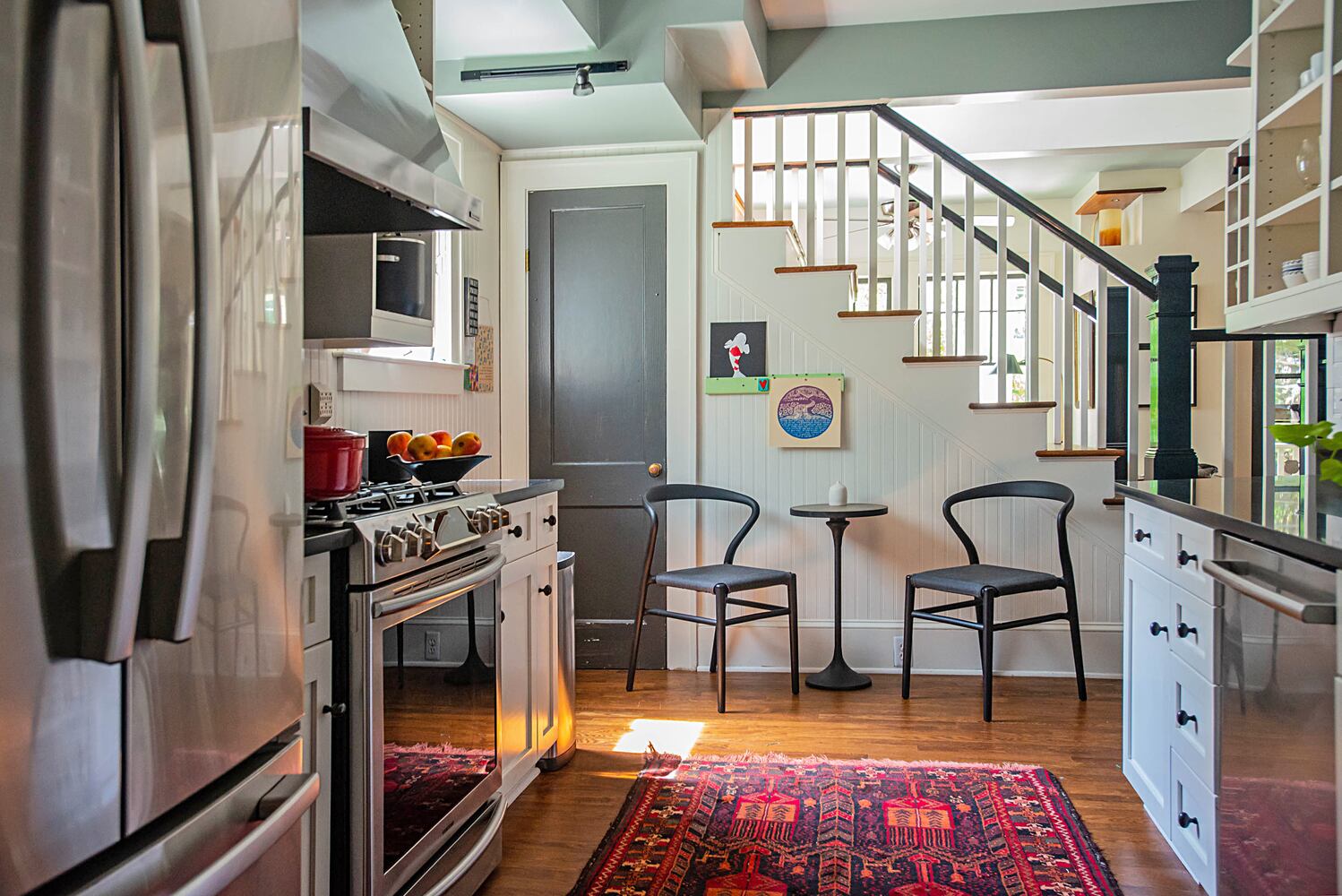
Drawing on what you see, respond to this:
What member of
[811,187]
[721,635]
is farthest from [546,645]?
[811,187]

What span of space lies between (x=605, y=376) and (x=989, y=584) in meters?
1.92

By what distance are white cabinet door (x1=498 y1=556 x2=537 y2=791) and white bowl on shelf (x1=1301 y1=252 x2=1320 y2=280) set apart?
2.36 metres

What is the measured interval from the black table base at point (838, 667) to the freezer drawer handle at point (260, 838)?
10.5ft

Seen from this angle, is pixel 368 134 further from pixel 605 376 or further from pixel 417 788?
pixel 605 376

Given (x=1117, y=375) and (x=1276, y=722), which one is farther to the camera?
(x=1117, y=375)

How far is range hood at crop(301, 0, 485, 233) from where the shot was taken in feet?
6.87

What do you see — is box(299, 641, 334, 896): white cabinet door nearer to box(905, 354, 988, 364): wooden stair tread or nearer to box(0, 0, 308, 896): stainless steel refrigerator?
box(0, 0, 308, 896): stainless steel refrigerator

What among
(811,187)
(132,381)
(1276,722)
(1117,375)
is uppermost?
(811,187)

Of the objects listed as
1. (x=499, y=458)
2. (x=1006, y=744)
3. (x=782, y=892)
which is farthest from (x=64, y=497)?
(x=499, y=458)

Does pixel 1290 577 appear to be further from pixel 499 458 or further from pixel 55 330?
pixel 499 458

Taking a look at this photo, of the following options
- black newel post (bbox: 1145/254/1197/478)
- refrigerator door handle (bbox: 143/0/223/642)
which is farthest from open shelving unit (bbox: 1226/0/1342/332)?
refrigerator door handle (bbox: 143/0/223/642)

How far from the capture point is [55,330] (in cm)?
93

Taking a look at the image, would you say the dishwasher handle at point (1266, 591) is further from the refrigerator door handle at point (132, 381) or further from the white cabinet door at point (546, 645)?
the white cabinet door at point (546, 645)

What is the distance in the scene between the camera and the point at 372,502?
91.9 inches
